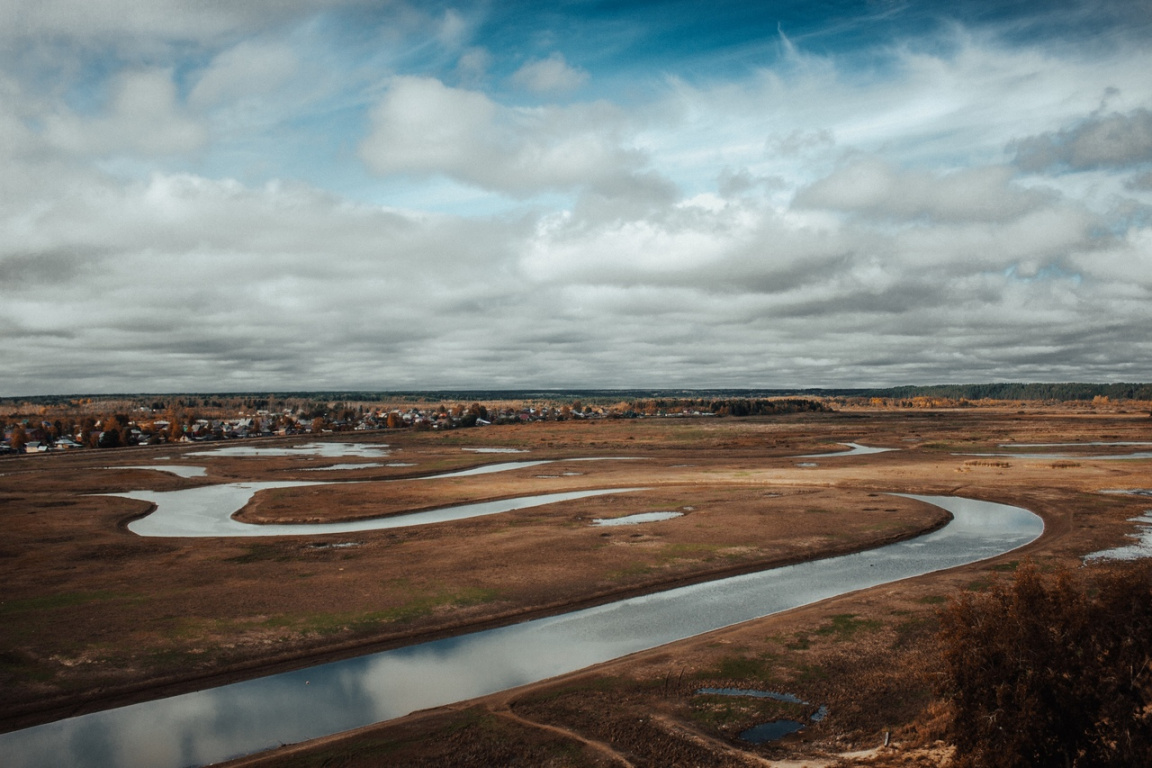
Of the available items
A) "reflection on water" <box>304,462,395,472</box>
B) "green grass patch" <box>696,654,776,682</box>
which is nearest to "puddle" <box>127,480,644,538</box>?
"reflection on water" <box>304,462,395,472</box>

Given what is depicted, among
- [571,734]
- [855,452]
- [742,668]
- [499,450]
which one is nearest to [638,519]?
[742,668]

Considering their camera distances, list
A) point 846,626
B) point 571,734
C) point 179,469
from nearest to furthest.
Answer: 1. point 571,734
2. point 846,626
3. point 179,469

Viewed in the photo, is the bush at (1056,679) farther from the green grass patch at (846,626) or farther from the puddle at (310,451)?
the puddle at (310,451)

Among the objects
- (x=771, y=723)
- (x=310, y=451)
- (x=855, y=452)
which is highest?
(x=771, y=723)

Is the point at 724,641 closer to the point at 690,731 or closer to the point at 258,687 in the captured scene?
the point at 690,731

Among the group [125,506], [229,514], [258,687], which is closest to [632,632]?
[258,687]

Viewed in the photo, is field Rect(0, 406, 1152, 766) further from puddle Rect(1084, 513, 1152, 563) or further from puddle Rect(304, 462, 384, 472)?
puddle Rect(304, 462, 384, 472)

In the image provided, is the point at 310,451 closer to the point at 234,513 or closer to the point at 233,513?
the point at 233,513
